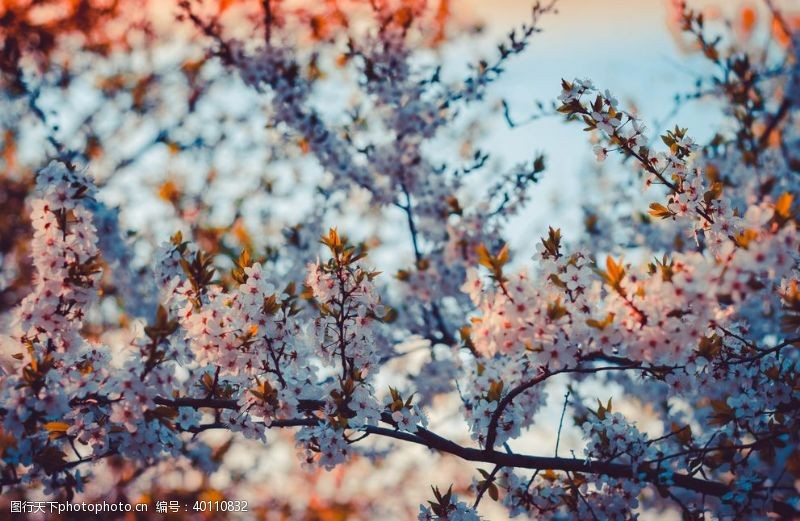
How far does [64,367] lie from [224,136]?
635cm

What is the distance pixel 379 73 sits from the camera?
6.30 meters

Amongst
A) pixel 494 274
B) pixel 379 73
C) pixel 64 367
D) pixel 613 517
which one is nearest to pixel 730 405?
pixel 613 517

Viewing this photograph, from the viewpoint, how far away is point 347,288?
3.43 meters

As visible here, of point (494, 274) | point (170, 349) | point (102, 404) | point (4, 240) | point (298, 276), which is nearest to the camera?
point (494, 274)

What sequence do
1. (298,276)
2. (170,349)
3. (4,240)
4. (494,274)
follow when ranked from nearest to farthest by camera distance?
(494,274), (170,349), (298,276), (4,240)

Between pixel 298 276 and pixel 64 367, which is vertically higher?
pixel 298 276

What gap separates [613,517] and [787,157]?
557cm

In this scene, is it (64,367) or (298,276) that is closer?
(64,367)

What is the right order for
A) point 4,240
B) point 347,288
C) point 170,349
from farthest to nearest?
point 4,240
point 170,349
point 347,288

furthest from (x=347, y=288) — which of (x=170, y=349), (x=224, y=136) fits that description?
(x=224, y=136)

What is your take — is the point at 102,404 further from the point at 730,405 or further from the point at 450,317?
the point at 450,317

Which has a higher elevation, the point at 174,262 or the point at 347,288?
the point at 174,262

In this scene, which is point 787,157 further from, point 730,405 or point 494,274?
point 494,274

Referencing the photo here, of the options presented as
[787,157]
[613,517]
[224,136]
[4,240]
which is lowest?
[613,517]
